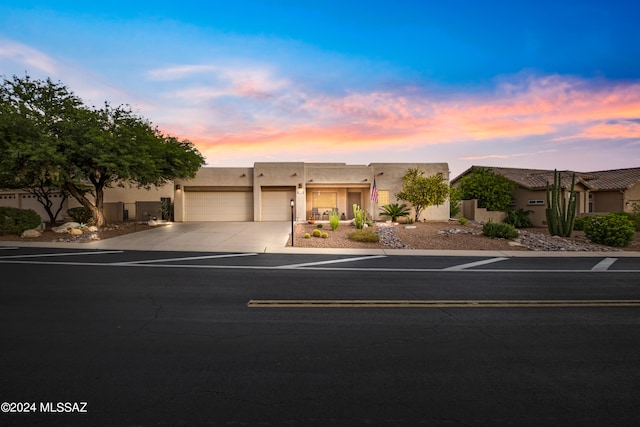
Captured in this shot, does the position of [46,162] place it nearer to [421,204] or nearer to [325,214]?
[325,214]

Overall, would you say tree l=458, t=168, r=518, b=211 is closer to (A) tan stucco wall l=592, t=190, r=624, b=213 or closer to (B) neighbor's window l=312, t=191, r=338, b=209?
(A) tan stucco wall l=592, t=190, r=624, b=213

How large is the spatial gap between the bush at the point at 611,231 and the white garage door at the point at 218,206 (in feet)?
71.8

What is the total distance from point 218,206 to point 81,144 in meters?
10.9

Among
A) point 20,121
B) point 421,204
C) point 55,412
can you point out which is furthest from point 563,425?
point 20,121

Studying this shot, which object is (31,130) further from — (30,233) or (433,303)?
(433,303)

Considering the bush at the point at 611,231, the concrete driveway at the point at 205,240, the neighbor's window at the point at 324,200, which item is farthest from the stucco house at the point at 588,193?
the concrete driveway at the point at 205,240

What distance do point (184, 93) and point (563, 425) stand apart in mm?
22255

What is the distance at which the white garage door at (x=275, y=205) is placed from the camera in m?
27.0

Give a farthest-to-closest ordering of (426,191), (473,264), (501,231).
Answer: (426,191) → (501,231) → (473,264)

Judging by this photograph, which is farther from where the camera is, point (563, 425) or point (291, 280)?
point (291, 280)

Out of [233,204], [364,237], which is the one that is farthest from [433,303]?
[233,204]

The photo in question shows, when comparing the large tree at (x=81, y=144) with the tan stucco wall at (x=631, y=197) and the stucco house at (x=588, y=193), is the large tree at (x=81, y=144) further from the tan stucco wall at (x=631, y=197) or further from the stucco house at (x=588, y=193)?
the tan stucco wall at (x=631, y=197)

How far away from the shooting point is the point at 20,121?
642 inches

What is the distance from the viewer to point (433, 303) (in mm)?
6781
